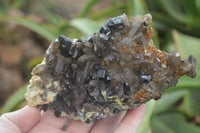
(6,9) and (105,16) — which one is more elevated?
(6,9)

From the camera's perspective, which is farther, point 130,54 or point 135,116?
point 135,116

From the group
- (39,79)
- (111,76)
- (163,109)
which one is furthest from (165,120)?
(39,79)

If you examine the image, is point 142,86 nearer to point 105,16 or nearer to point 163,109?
point 163,109

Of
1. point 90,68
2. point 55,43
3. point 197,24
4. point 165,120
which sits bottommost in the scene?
point 165,120

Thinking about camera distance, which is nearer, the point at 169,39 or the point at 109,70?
the point at 109,70

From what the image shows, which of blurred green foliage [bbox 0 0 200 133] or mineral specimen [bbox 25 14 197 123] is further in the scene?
blurred green foliage [bbox 0 0 200 133]

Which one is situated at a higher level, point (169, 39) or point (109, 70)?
point (109, 70)

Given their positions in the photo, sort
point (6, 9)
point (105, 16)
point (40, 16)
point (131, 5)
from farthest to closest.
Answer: point (40, 16)
point (6, 9)
point (105, 16)
point (131, 5)

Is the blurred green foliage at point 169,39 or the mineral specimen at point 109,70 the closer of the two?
the mineral specimen at point 109,70
